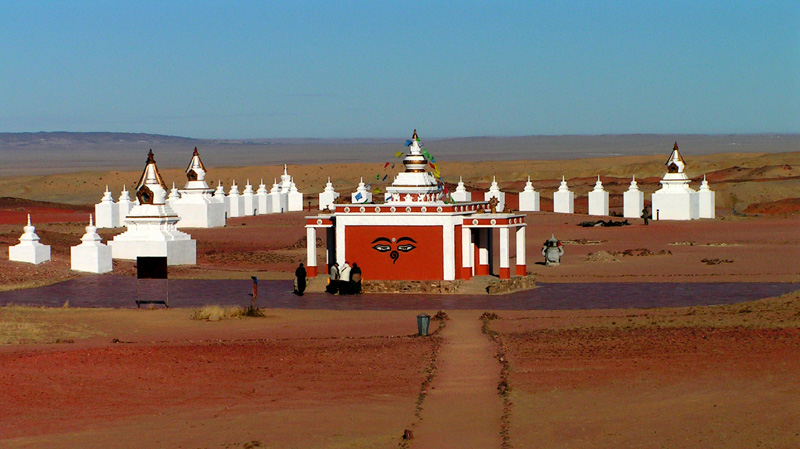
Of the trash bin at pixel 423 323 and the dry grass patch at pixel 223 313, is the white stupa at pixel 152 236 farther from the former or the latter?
the trash bin at pixel 423 323

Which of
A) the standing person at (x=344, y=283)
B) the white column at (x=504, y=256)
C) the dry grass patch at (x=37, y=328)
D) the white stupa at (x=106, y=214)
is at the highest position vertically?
the white stupa at (x=106, y=214)

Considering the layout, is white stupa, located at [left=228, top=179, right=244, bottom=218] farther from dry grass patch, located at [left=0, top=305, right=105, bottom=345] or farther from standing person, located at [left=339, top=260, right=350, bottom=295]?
dry grass patch, located at [left=0, top=305, right=105, bottom=345]

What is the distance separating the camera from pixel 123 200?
60781 millimetres

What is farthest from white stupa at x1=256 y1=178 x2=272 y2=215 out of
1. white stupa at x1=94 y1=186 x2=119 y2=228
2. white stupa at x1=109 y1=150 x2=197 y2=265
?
white stupa at x1=109 y1=150 x2=197 y2=265

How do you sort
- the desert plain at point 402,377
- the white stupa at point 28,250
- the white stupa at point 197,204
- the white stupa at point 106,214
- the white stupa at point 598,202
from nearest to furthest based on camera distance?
the desert plain at point 402,377 → the white stupa at point 28,250 → the white stupa at point 106,214 → the white stupa at point 197,204 → the white stupa at point 598,202

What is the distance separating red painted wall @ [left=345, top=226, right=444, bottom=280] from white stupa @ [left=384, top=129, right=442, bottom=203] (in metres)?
1.18

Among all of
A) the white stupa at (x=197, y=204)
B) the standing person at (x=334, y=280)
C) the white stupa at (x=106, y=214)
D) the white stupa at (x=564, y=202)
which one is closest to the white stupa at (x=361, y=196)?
the standing person at (x=334, y=280)

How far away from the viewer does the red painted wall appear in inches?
1335

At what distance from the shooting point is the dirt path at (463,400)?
49.5 ft

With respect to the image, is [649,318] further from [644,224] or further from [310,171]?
[310,171]

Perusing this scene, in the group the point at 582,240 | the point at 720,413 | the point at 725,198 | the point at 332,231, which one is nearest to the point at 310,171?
the point at 725,198

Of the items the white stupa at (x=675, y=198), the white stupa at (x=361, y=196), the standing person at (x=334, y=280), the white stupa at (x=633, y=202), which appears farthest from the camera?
the white stupa at (x=633, y=202)

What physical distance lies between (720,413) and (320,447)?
5061 mm

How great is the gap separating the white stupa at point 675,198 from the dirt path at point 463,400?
4239 centimetres
